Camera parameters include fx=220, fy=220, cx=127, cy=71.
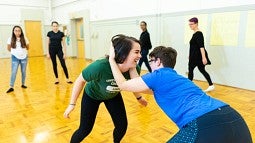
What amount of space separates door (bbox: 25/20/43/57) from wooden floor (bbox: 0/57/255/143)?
7246 mm

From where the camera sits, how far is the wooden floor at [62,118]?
2348mm

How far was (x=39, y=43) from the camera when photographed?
11.3 metres

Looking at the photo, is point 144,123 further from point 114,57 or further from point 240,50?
point 240,50

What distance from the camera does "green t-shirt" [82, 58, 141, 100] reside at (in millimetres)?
1485

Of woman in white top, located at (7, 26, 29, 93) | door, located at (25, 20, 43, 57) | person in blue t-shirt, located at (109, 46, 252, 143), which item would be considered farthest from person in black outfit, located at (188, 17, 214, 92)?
door, located at (25, 20, 43, 57)

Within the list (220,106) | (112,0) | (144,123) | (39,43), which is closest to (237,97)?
(144,123)

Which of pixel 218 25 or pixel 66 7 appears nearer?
pixel 218 25

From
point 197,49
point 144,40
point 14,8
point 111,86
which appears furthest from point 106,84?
point 14,8

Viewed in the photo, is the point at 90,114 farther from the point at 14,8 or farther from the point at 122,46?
the point at 14,8

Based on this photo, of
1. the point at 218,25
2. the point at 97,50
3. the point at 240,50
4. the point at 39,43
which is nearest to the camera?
the point at 240,50

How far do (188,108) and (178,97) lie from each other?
71 mm

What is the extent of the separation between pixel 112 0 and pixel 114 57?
6564mm

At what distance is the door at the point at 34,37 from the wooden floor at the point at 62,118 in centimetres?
725

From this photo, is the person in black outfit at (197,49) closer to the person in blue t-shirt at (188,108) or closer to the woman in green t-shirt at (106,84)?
the woman in green t-shirt at (106,84)
